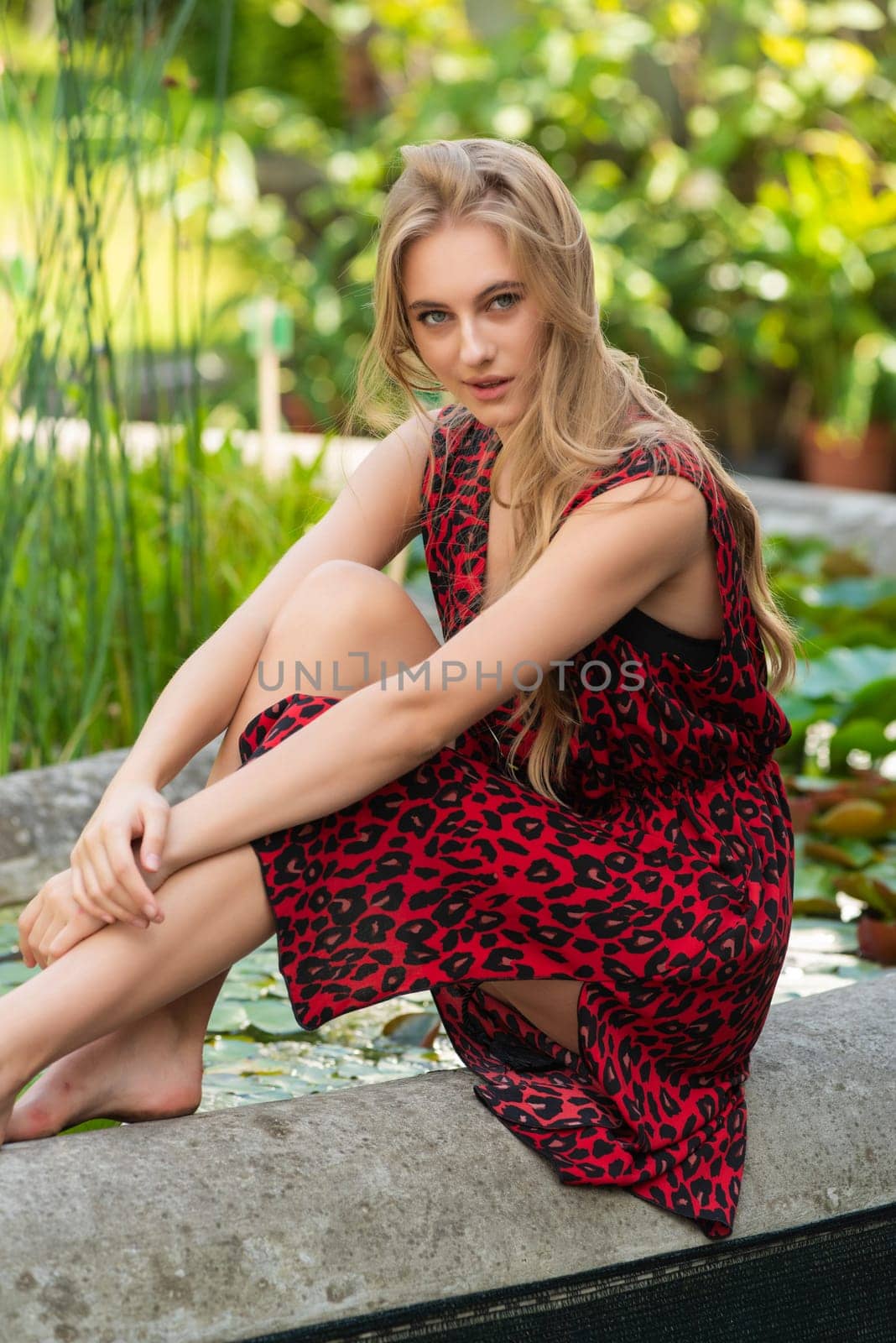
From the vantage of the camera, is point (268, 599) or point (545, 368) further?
point (268, 599)

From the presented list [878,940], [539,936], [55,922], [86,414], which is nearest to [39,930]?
[55,922]

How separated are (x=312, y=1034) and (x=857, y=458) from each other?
425 centimetres

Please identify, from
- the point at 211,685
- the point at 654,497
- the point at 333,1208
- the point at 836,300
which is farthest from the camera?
the point at 836,300

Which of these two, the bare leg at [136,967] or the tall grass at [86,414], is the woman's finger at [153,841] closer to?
the bare leg at [136,967]

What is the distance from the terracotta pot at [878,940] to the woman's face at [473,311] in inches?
30.0

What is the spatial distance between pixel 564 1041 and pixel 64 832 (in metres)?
0.90

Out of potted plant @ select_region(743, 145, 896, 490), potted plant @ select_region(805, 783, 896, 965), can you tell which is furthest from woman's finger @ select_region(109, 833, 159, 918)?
potted plant @ select_region(743, 145, 896, 490)

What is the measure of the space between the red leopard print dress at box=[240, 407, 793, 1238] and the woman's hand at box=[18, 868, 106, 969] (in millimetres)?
142

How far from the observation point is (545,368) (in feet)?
4.26

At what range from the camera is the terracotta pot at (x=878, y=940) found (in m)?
1.73

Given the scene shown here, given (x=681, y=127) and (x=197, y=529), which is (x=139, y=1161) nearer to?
(x=197, y=529)

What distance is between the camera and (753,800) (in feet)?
4.42

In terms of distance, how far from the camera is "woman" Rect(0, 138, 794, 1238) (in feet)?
3.82

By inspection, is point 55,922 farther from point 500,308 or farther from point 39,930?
point 500,308
